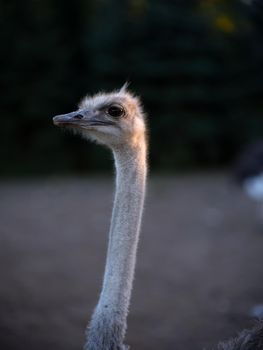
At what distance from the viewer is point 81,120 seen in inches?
108

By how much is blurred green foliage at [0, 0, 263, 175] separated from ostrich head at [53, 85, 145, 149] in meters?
9.95

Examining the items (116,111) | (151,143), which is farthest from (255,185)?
(151,143)

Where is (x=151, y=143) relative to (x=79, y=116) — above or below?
above

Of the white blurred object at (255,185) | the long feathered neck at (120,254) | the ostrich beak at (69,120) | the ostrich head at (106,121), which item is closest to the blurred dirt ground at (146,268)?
the white blurred object at (255,185)

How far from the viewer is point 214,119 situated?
13867 mm

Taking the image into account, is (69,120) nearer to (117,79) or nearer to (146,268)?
(146,268)

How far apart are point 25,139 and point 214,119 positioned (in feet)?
12.3

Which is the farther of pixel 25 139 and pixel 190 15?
pixel 25 139

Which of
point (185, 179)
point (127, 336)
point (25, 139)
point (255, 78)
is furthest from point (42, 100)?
point (127, 336)

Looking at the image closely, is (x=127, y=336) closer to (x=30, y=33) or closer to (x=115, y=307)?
(x=115, y=307)

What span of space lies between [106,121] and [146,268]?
3.42m

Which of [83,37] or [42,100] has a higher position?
[83,37]

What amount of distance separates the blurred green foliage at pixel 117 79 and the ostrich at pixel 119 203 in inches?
393

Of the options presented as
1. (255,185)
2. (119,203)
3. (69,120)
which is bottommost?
(119,203)
